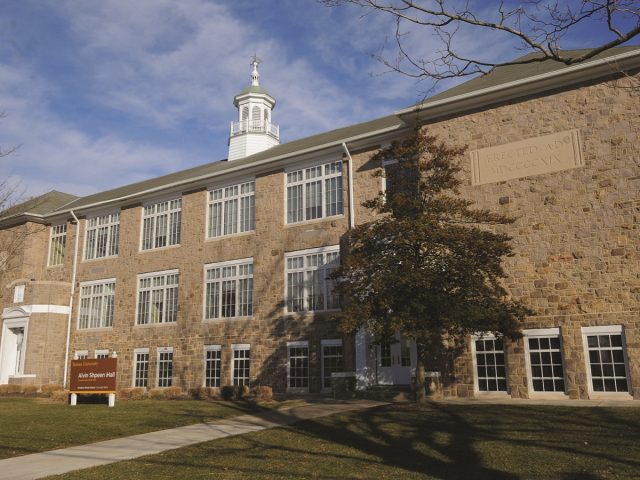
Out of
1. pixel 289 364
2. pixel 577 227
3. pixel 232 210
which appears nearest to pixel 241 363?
pixel 289 364

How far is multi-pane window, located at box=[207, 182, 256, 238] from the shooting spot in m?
25.2

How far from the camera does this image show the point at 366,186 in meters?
21.7

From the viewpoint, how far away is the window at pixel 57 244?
32.1m

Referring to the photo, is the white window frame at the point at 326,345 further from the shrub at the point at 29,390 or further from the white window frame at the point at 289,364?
the shrub at the point at 29,390

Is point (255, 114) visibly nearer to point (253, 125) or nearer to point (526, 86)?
point (253, 125)

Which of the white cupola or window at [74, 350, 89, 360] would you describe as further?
the white cupola

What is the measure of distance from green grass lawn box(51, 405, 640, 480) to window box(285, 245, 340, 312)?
8570mm

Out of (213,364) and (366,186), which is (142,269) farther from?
(366,186)

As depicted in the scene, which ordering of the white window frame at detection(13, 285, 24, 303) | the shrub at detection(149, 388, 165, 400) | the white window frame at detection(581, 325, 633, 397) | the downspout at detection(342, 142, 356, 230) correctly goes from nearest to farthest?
the white window frame at detection(581, 325, 633, 397)
the downspout at detection(342, 142, 356, 230)
the shrub at detection(149, 388, 165, 400)
the white window frame at detection(13, 285, 24, 303)

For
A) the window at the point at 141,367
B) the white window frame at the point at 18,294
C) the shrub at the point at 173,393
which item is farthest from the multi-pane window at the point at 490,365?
the white window frame at the point at 18,294

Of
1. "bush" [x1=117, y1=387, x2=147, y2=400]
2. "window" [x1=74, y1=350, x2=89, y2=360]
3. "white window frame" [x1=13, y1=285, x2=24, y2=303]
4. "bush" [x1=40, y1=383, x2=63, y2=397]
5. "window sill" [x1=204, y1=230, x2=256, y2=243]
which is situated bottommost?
"bush" [x1=117, y1=387, x2=147, y2=400]

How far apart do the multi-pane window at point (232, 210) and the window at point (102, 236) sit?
6.43 metres

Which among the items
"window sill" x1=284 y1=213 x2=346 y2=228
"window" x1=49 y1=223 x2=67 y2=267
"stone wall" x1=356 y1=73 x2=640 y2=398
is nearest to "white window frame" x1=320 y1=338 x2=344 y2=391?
"window sill" x1=284 y1=213 x2=346 y2=228

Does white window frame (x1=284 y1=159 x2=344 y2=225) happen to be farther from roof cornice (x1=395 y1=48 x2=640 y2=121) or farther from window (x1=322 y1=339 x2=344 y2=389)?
window (x1=322 y1=339 x2=344 y2=389)
